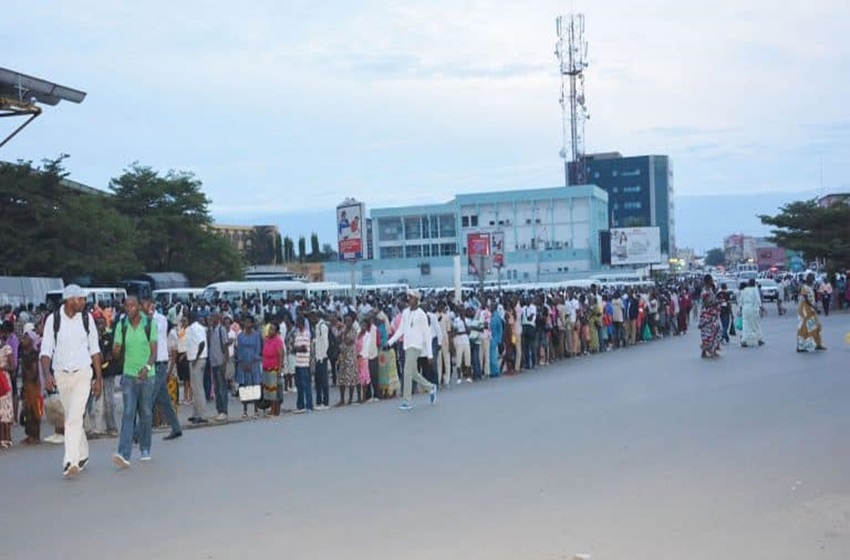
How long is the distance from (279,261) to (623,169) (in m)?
68.8

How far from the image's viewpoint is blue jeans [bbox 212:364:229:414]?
1655cm

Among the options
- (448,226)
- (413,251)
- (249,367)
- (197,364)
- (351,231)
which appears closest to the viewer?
(197,364)

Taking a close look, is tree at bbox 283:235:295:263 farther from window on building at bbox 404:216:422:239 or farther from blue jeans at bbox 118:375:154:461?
blue jeans at bbox 118:375:154:461

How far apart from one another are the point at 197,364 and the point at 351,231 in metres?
9.95

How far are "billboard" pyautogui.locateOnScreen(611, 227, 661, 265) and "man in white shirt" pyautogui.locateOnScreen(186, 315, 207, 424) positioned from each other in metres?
71.4

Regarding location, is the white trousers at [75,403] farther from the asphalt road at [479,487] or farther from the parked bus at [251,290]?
the parked bus at [251,290]

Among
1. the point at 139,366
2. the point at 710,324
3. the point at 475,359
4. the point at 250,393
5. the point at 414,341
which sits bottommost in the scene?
the point at 475,359

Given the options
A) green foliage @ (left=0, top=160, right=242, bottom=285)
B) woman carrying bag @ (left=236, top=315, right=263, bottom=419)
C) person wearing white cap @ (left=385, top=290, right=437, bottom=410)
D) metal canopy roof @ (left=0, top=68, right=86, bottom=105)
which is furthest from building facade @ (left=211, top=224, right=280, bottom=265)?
person wearing white cap @ (left=385, top=290, right=437, bottom=410)

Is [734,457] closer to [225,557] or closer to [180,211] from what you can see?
[225,557]

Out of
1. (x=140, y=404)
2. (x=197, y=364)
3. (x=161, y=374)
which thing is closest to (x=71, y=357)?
(x=140, y=404)

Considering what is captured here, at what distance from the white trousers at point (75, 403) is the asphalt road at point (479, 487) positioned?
0.33 meters

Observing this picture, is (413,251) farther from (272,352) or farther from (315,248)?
(272,352)

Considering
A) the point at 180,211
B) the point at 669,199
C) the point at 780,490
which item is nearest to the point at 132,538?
Answer: the point at 780,490

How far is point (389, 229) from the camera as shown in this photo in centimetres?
10244
